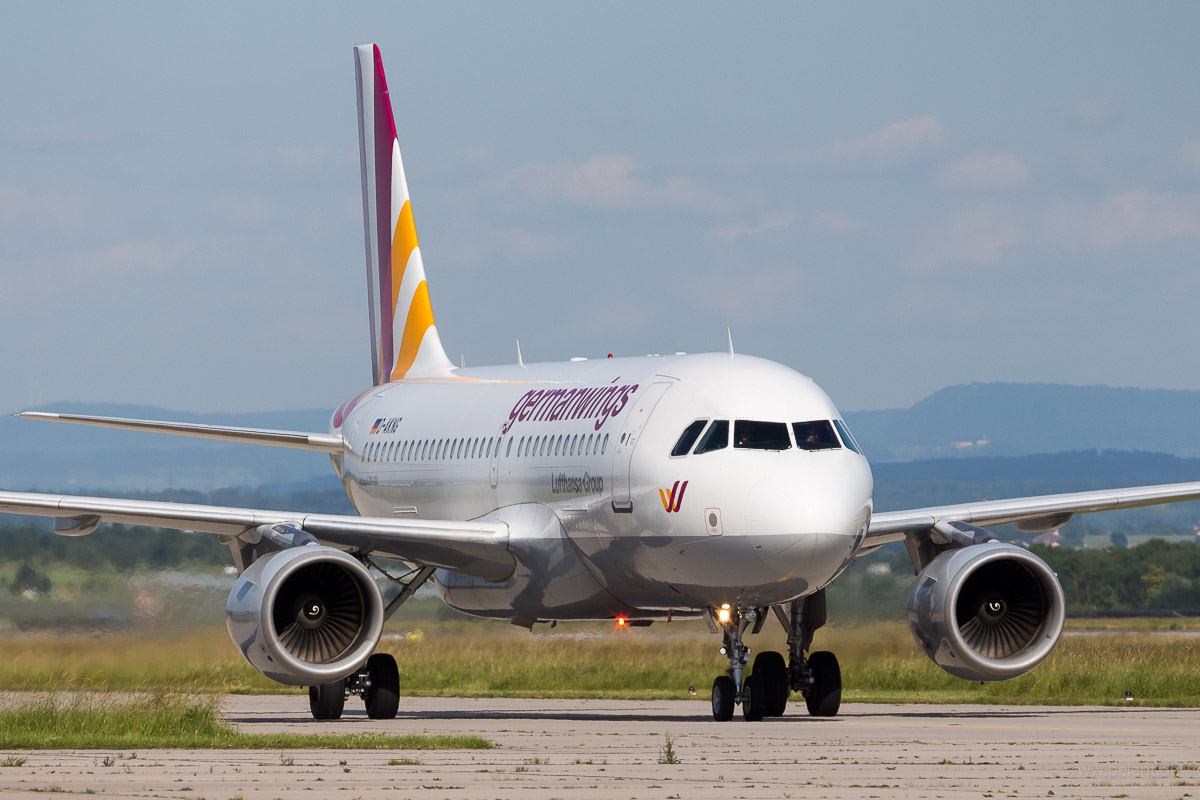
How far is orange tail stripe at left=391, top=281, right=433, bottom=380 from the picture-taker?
35250mm

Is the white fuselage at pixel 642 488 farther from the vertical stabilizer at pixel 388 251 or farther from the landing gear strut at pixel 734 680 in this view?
the vertical stabilizer at pixel 388 251

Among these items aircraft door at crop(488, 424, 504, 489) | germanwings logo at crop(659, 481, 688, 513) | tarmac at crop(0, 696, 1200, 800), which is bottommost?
tarmac at crop(0, 696, 1200, 800)

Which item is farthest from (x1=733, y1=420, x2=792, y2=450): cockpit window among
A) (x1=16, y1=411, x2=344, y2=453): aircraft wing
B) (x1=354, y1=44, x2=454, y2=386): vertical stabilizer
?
(x1=354, y1=44, x2=454, y2=386): vertical stabilizer

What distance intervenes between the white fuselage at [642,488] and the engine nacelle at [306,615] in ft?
8.86

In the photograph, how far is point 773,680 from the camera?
2453 cm

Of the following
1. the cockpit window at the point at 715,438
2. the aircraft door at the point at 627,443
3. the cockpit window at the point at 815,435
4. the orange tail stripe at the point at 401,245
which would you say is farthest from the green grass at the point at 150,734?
the orange tail stripe at the point at 401,245

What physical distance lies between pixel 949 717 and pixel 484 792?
37.0 feet

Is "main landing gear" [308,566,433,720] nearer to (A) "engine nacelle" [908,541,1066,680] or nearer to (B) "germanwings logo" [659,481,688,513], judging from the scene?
(B) "germanwings logo" [659,481,688,513]

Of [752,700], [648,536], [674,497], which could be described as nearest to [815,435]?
[674,497]

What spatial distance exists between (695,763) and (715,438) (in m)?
5.95

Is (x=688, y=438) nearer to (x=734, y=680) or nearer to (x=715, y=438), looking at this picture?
(x=715, y=438)

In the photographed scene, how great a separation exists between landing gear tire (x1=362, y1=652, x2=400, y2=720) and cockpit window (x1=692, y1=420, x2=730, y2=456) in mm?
5333

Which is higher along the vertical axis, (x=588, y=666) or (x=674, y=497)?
(x=674, y=497)

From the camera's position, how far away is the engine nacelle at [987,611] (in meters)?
23.5
